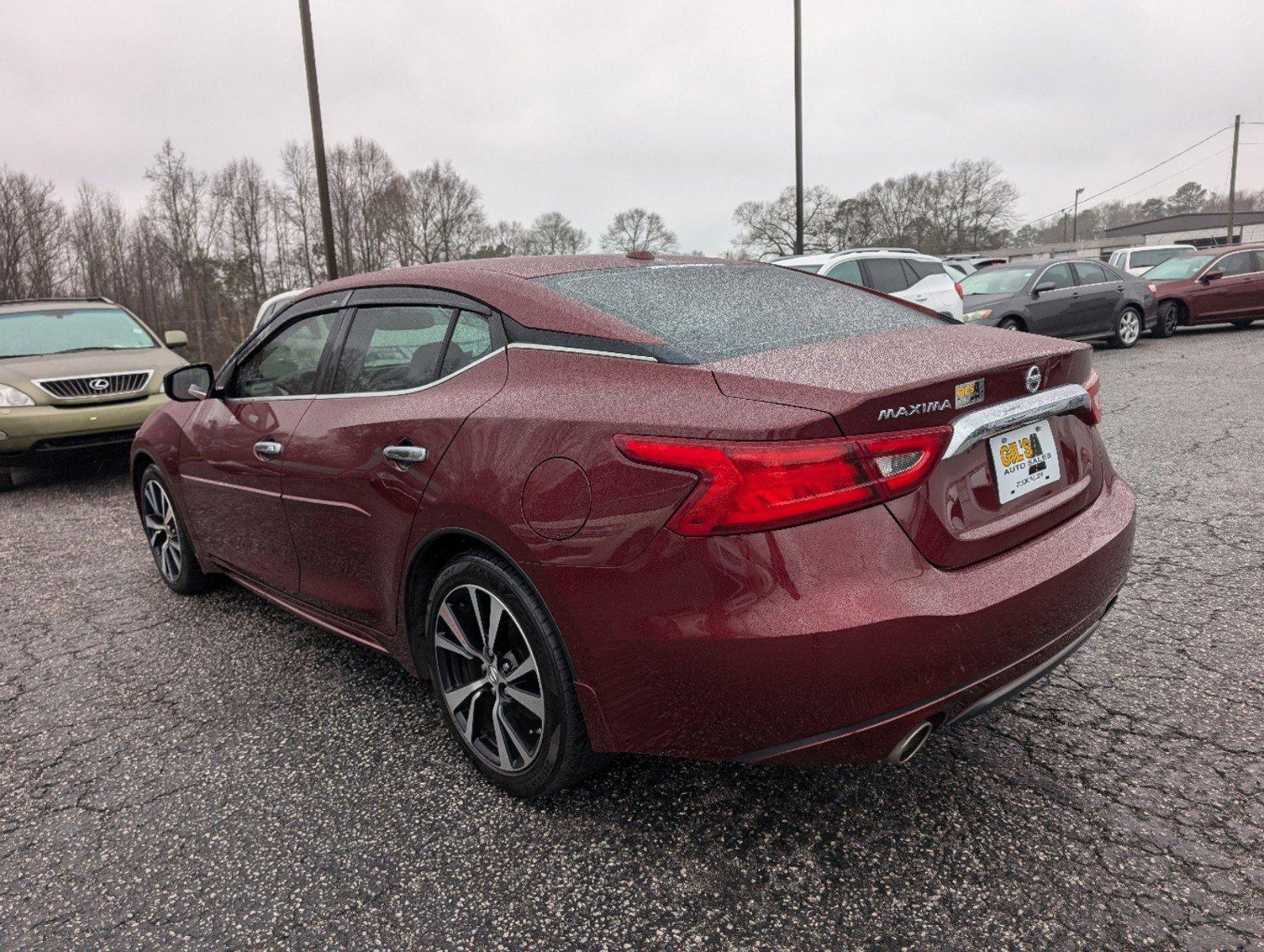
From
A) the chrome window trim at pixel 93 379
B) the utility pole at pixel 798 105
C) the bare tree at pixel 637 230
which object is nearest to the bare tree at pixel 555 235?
the bare tree at pixel 637 230

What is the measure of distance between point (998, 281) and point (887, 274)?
3.19 m

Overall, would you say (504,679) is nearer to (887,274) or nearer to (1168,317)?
(887,274)

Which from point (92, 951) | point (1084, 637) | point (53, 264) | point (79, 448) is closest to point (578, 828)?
point (92, 951)

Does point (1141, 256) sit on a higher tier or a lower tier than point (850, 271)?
higher

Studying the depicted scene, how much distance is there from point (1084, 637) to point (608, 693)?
1.27 meters

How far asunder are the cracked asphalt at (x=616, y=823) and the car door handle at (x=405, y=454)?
95 cm

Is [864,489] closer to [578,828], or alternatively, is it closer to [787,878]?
[787,878]

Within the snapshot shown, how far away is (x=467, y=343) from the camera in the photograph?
8.07 feet

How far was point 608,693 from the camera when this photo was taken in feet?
6.50

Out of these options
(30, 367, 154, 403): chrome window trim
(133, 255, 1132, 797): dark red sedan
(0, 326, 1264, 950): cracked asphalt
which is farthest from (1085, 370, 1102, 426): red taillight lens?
(30, 367, 154, 403): chrome window trim

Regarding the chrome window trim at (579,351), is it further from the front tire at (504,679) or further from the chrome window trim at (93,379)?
the chrome window trim at (93,379)

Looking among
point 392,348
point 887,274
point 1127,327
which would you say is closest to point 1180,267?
point 1127,327

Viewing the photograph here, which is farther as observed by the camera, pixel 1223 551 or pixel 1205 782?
pixel 1223 551

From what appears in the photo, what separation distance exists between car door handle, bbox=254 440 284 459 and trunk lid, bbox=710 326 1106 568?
187 centimetres
